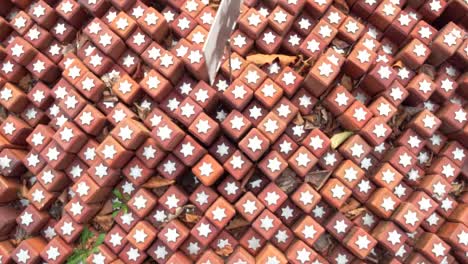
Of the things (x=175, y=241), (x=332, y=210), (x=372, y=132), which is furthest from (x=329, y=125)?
(x=175, y=241)

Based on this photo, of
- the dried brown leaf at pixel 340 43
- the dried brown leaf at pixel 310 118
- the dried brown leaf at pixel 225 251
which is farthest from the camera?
the dried brown leaf at pixel 340 43

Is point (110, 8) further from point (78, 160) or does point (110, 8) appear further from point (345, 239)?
point (345, 239)

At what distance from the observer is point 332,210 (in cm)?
271

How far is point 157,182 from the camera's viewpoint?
269 cm

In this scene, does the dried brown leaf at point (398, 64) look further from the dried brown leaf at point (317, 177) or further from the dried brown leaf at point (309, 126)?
the dried brown leaf at point (317, 177)

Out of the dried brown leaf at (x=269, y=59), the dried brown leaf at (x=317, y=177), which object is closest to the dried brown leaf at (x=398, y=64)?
the dried brown leaf at (x=269, y=59)

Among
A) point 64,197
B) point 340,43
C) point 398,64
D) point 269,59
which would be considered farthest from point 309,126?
point 64,197

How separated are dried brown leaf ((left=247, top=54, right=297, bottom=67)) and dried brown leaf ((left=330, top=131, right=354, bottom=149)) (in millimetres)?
565

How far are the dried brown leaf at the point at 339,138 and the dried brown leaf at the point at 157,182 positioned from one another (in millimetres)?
1045

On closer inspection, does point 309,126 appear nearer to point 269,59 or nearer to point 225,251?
point 269,59

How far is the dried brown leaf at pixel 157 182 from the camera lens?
8.76 feet

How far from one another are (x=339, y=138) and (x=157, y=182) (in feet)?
3.92

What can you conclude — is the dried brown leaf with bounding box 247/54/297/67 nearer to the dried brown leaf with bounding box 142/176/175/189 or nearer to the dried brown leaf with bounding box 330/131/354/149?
the dried brown leaf with bounding box 330/131/354/149

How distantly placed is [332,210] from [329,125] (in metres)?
0.55
